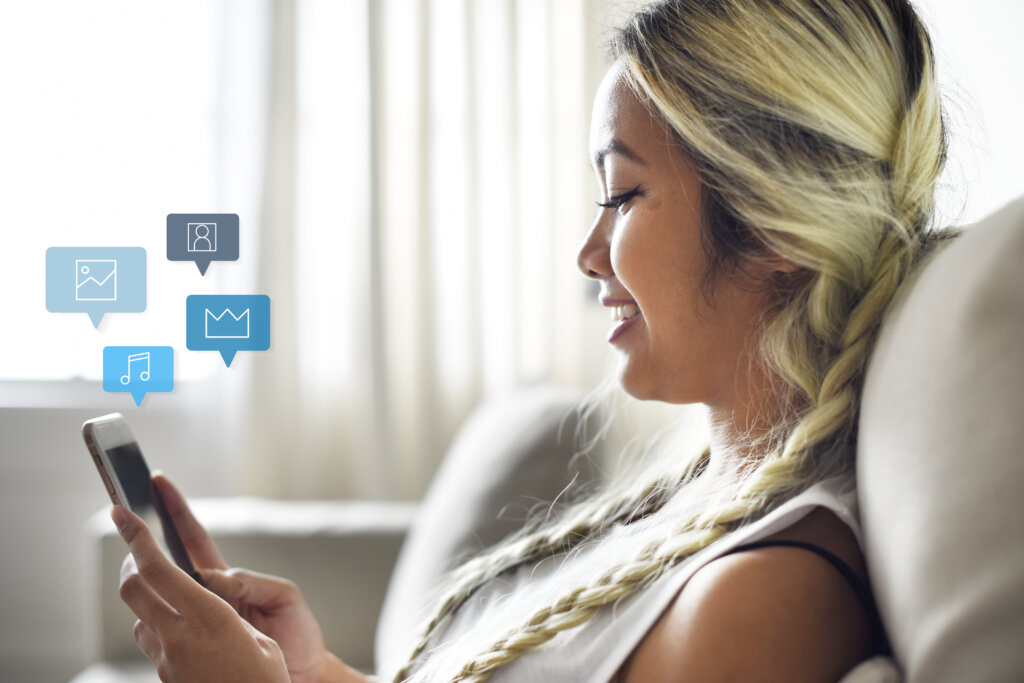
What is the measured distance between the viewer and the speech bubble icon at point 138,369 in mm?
1109

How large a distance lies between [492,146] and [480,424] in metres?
0.72

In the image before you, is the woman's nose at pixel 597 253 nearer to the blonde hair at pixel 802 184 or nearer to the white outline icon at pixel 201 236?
the blonde hair at pixel 802 184

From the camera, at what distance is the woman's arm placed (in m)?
0.43

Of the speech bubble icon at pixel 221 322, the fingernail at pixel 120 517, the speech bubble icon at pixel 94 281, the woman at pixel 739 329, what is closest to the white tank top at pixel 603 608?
the woman at pixel 739 329


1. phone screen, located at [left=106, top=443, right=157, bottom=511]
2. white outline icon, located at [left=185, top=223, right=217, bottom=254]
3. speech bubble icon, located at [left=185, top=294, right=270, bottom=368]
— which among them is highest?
white outline icon, located at [left=185, top=223, right=217, bottom=254]

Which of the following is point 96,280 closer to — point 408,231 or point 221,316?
point 221,316

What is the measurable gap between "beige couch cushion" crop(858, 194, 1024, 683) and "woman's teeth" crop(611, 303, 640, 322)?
0.22m

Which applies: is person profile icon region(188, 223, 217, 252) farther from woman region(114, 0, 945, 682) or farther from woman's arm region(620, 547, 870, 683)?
woman's arm region(620, 547, 870, 683)

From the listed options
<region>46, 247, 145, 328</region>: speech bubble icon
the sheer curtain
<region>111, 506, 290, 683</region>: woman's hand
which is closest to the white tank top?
<region>111, 506, 290, 683</region>: woman's hand

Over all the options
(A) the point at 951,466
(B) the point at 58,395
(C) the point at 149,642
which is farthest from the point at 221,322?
(A) the point at 951,466

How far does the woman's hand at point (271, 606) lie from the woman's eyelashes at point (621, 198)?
461 millimetres

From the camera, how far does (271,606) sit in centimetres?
77

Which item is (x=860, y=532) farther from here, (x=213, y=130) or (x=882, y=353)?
(x=213, y=130)

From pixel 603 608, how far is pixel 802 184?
0.30m
